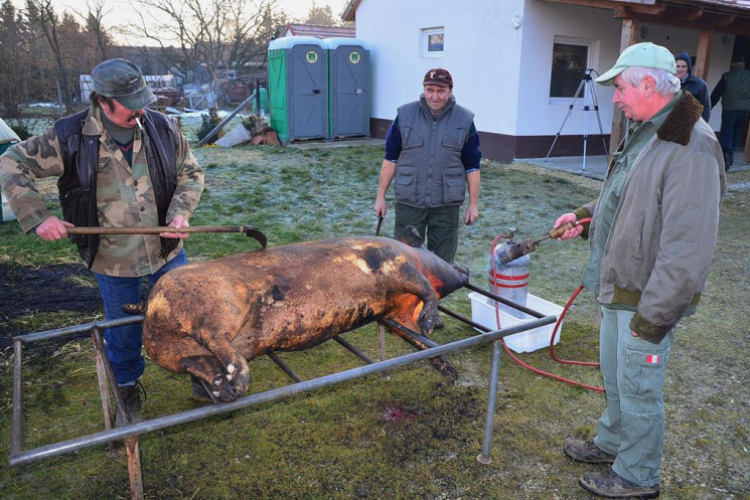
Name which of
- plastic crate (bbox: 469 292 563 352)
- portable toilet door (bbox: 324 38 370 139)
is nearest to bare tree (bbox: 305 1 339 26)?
portable toilet door (bbox: 324 38 370 139)

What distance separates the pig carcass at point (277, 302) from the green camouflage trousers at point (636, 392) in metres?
0.75

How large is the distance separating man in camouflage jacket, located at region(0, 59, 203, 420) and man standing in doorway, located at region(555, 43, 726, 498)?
1941mm

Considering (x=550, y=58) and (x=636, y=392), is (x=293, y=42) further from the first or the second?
(x=636, y=392)

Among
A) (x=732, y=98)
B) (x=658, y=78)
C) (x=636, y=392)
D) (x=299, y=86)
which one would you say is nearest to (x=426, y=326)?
(x=636, y=392)

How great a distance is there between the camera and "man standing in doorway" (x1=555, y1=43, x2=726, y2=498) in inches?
83.0

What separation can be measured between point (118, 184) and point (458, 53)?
10.4m

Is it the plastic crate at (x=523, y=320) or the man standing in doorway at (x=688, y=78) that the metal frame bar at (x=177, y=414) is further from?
the man standing in doorway at (x=688, y=78)

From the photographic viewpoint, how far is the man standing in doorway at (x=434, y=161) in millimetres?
4098

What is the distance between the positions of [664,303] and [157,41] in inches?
1010

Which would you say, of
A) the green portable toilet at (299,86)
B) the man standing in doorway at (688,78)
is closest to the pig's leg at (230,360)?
the man standing in doorway at (688,78)

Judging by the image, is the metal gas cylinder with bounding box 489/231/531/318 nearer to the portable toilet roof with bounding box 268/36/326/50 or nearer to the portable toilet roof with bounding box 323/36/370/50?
the portable toilet roof with bounding box 268/36/326/50

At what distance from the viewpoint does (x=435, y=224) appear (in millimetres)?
4391

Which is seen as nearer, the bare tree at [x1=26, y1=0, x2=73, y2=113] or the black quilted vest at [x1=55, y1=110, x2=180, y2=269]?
the black quilted vest at [x1=55, y1=110, x2=180, y2=269]

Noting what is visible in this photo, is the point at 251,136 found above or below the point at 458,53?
below
